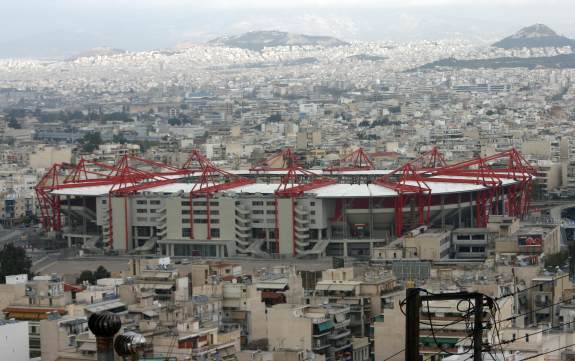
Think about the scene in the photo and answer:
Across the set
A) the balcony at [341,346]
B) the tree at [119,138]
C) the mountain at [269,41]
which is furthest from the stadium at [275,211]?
the mountain at [269,41]

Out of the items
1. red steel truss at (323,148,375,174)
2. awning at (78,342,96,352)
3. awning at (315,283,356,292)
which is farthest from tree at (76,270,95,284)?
red steel truss at (323,148,375,174)

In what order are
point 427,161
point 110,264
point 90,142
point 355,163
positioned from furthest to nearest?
1. point 90,142
2. point 427,161
3. point 355,163
4. point 110,264

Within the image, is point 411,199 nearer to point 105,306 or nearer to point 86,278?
point 86,278

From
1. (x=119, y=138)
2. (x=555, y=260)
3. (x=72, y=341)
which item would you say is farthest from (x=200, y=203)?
(x=119, y=138)

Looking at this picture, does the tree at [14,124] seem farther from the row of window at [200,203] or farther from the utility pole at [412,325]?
the utility pole at [412,325]

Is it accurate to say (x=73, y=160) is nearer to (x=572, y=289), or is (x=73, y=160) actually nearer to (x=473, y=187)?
(x=473, y=187)

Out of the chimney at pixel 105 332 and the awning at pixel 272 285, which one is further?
the awning at pixel 272 285
